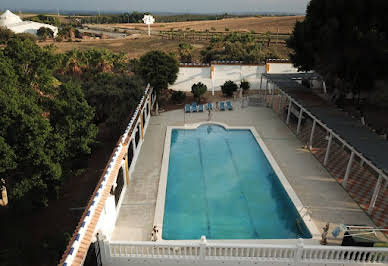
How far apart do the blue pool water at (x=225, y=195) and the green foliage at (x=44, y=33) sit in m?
59.5

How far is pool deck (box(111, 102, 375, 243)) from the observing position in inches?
460

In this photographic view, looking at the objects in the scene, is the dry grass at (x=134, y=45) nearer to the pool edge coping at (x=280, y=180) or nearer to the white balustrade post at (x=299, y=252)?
the pool edge coping at (x=280, y=180)

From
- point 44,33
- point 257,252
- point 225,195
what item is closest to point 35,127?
point 257,252

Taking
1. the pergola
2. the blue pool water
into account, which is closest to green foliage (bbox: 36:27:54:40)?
the blue pool water

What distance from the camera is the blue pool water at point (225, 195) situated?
39.0 ft

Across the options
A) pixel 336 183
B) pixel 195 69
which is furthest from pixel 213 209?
pixel 195 69

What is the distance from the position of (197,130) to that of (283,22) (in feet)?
255

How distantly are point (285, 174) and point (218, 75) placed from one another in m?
16.3

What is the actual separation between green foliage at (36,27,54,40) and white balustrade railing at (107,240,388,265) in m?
67.9

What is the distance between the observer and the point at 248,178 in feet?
51.4

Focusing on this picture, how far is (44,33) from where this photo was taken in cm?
6662

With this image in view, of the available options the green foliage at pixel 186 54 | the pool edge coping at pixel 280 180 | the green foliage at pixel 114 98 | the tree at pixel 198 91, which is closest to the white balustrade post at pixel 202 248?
the pool edge coping at pixel 280 180

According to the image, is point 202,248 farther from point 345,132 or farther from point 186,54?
point 186,54

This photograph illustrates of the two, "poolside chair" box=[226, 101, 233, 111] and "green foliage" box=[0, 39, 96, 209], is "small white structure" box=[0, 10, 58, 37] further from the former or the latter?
"green foliage" box=[0, 39, 96, 209]
